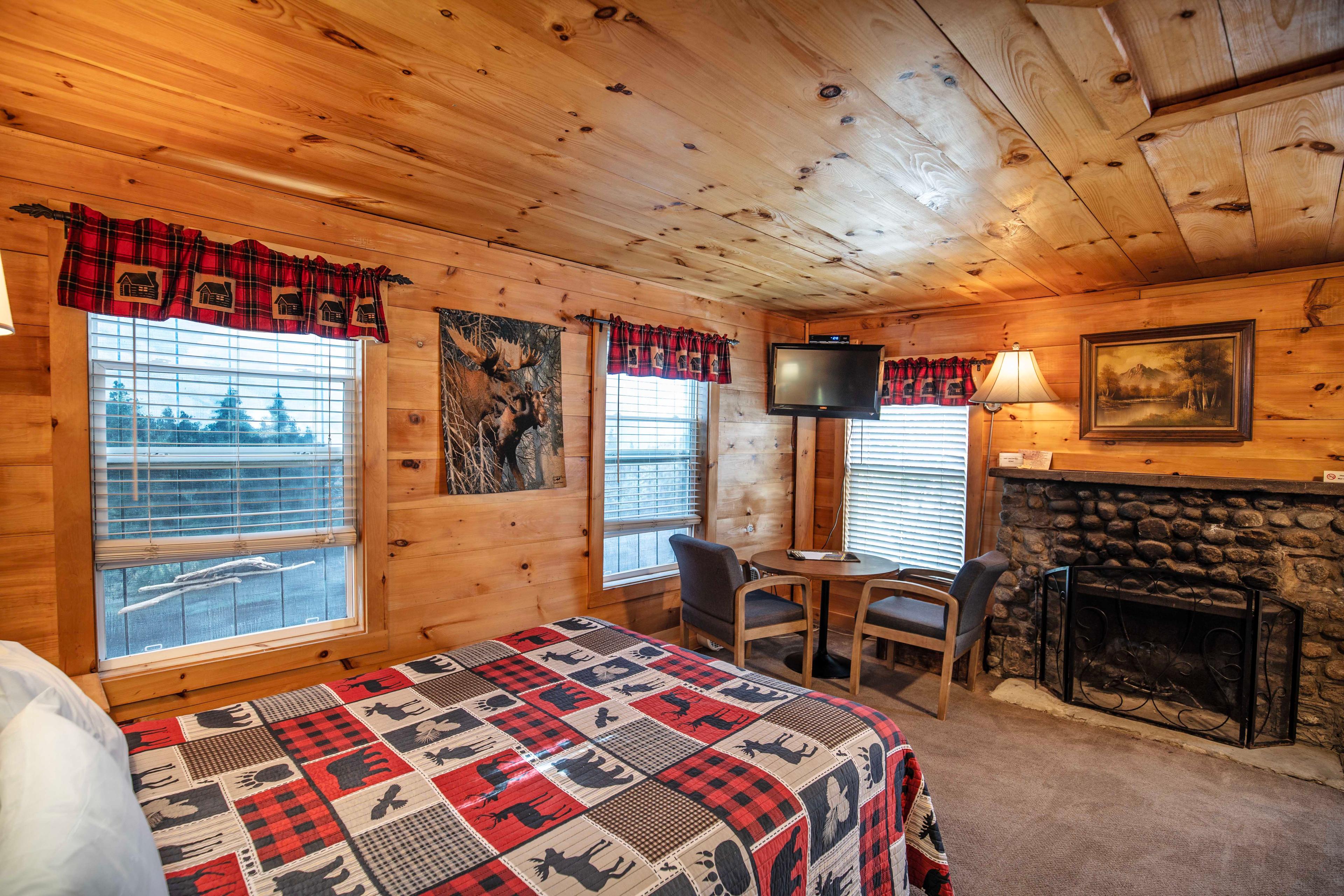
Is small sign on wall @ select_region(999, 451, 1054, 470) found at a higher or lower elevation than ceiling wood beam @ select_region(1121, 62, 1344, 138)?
lower

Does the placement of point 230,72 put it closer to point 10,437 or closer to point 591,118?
point 591,118

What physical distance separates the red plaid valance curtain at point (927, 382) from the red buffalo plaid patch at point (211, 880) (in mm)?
4243

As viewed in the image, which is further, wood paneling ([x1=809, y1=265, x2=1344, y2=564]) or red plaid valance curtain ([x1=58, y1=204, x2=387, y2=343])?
wood paneling ([x1=809, y1=265, x2=1344, y2=564])

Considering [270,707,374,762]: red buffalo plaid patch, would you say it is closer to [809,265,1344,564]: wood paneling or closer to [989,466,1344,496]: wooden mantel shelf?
[989,466,1344,496]: wooden mantel shelf


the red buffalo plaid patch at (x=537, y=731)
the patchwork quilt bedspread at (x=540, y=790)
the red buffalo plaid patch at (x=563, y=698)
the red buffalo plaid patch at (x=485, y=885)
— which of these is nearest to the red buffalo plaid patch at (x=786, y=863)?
the patchwork quilt bedspread at (x=540, y=790)

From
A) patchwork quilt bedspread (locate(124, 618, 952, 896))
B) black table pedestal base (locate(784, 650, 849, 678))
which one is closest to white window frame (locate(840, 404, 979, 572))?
black table pedestal base (locate(784, 650, 849, 678))

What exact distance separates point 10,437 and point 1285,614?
5.32 m

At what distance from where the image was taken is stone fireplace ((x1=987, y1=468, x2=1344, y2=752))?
301 cm

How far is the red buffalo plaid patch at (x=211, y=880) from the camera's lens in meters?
1.21

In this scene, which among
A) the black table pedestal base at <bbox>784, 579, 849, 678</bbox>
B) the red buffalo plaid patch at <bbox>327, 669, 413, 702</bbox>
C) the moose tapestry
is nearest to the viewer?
the red buffalo plaid patch at <bbox>327, 669, 413, 702</bbox>

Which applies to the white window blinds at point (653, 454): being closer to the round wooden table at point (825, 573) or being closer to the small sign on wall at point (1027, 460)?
the round wooden table at point (825, 573)

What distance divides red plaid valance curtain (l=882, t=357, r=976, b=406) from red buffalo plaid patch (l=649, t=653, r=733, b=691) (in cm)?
276

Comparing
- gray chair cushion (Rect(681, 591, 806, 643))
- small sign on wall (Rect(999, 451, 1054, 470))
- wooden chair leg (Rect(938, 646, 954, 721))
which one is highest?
small sign on wall (Rect(999, 451, 1054, 470))

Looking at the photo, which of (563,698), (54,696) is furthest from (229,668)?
(563,698)
